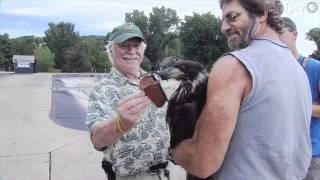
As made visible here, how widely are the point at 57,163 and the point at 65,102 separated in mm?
6241

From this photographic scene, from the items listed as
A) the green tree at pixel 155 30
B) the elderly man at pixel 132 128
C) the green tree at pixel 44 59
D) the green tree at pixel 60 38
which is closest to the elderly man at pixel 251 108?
the green tree at pixel 155 30

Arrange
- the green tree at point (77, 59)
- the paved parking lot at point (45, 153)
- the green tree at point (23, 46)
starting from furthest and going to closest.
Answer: the green tree at point (23, 46), the green tree at point (77, 59), the paved parking lot at point (45, 153)

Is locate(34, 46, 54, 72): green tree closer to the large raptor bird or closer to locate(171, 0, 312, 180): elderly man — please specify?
the large raptor bird

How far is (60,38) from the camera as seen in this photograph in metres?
84.1

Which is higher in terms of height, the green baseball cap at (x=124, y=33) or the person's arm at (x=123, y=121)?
the green baseball cap at (x=124, y=33)

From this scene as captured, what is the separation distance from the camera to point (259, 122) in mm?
1687

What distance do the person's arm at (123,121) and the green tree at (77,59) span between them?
216 feet

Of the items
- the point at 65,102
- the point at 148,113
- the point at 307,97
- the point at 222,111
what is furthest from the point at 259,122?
the point at 65,102

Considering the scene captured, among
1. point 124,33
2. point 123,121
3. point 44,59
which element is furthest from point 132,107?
point 44,59

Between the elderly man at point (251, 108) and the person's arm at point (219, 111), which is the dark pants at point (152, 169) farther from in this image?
the person's arm at point (219, 111)

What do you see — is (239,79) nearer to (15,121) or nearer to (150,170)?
(150,170)

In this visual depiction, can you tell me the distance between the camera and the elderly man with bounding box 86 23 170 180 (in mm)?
2729

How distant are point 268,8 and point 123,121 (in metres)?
0.88

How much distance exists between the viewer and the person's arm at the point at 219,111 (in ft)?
5.29
